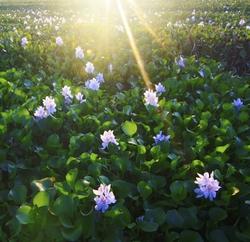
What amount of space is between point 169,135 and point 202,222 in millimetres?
790

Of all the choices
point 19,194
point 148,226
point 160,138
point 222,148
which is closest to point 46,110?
point 160,138

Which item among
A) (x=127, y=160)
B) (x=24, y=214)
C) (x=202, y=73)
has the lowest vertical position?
(x=202, y=73)

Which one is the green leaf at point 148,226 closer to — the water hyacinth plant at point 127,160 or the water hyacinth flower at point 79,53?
the water hyacinth plant at point 127,160

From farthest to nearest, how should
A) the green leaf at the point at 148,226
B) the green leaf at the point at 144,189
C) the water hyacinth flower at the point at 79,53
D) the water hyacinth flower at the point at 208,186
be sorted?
the water hyacinth flower at the point at 79,53
the green leaf at the point at 144,189
the water hyacinth flower at the point at 208,186
the green leaf at the point at 148,226

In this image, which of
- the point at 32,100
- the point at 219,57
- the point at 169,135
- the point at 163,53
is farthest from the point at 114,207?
the point at 219,57

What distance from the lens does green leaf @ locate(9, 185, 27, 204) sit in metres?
2.68

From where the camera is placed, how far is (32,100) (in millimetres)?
3869

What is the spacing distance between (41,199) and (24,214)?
0.37 ft

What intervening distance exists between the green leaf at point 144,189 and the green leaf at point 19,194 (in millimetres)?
618

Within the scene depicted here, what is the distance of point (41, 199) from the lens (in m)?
2.46

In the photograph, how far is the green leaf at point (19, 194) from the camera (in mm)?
2680

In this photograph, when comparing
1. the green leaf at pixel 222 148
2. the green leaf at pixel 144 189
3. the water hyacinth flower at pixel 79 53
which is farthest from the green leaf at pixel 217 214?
the water hyacinth flower at pixel 79 53

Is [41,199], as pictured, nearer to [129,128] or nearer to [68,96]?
[129,128]

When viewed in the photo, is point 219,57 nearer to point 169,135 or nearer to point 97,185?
point 169,135
